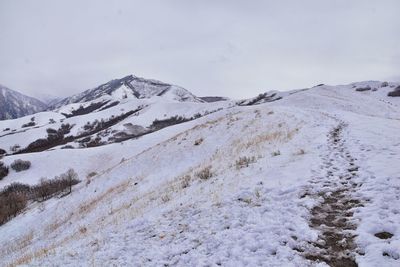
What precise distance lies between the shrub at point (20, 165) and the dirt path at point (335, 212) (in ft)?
176

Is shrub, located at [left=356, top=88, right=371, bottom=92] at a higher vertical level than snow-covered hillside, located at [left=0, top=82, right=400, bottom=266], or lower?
higher

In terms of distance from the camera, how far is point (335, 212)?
7578 millimetres

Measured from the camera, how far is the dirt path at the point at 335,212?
5.74m

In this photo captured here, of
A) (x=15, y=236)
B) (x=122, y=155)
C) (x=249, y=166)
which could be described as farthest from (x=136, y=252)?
(x=122, y=155)

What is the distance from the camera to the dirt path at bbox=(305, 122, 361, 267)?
5.74 meters

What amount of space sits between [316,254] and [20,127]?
177398mm

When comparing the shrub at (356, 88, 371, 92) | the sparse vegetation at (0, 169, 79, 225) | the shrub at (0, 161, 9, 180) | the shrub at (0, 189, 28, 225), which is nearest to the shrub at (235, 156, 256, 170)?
the sparse vegetation at (0, 169, 79, 225)

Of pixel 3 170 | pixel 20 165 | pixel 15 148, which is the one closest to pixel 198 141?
pixel 20 165

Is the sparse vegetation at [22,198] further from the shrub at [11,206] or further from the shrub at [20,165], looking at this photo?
the shrub at [20,165]

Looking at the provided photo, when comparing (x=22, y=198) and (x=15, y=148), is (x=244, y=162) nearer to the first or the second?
(x=22, y=198)

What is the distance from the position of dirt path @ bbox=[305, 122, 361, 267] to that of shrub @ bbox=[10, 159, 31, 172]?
5374 cm

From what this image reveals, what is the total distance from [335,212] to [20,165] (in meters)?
57.0

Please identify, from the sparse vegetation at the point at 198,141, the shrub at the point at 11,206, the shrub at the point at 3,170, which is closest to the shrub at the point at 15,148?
the shrub at the point at 3,170

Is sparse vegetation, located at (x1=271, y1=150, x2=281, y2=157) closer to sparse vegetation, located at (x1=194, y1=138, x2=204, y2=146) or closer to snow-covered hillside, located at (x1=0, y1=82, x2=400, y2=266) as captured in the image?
snow-covered hillside, located at (x1=0, y1=82, x2=400, y2=266)
